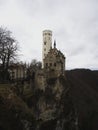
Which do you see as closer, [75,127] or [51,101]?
[51,101]

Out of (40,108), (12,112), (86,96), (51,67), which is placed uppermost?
(51,67)

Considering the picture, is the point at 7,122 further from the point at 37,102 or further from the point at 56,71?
the point at 56,71

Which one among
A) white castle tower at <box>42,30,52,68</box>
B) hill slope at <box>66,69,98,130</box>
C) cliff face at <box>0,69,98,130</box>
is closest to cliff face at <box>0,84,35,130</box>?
cliff face at <box>0,69,98,130</box>

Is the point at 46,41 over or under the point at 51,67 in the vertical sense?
over

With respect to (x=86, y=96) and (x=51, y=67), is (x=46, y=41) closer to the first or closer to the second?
(x=51, y=67)

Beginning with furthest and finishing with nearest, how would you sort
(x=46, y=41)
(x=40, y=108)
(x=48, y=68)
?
(x=46, y=41)
(x=48, y=68)
(x=40, y=108)

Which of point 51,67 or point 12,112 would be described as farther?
point 51,67

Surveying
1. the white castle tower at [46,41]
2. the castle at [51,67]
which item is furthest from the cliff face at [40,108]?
the white castle tower at [46,41]

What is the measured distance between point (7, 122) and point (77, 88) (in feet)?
250

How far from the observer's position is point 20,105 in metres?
66.2

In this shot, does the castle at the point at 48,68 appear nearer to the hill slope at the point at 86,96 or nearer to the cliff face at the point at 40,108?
the cliff face at the point at 40,108

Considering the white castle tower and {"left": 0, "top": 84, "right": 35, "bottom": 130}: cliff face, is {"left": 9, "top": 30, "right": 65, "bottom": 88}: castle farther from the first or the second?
{"left": 0, "top": 84, "right": 35, "bottom": 130}: cliff face


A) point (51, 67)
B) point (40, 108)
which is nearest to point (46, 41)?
point (51, 67)

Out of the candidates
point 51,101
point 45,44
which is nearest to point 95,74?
point 45,44
